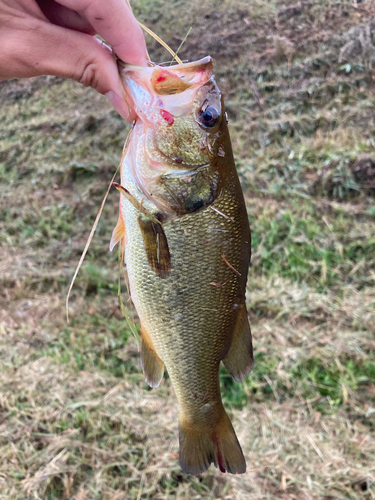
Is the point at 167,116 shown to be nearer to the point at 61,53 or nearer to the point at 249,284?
the point at 61,53

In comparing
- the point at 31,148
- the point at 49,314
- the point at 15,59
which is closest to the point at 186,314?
the point at 15,59

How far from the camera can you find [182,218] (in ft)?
3.67

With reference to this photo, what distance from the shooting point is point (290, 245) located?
313 cm

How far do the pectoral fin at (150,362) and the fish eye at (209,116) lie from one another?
77 cm

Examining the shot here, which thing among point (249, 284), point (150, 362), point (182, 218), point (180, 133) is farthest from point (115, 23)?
point (249, 284)

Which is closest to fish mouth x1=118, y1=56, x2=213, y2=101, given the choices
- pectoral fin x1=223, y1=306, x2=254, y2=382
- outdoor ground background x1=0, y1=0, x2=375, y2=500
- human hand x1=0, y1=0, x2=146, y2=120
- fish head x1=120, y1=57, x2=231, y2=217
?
fish head x1=120, y1=57, x2=231, y2=217

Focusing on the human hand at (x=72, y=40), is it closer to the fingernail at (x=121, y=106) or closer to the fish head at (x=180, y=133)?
the fingernail at (x=121, y=106)

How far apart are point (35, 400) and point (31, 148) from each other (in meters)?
3.44

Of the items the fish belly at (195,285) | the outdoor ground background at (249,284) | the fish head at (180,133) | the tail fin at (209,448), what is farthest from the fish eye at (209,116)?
the outdoor ground background at (249,284)

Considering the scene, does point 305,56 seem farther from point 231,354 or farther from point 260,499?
point 260,499

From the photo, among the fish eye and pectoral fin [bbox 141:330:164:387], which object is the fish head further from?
pectoral fin [bbox 141:330:164:387]

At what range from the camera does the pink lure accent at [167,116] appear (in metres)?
1.08

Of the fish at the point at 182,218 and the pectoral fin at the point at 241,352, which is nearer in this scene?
the fish at the point at 182,218

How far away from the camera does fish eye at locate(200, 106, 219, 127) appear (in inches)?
42.8
